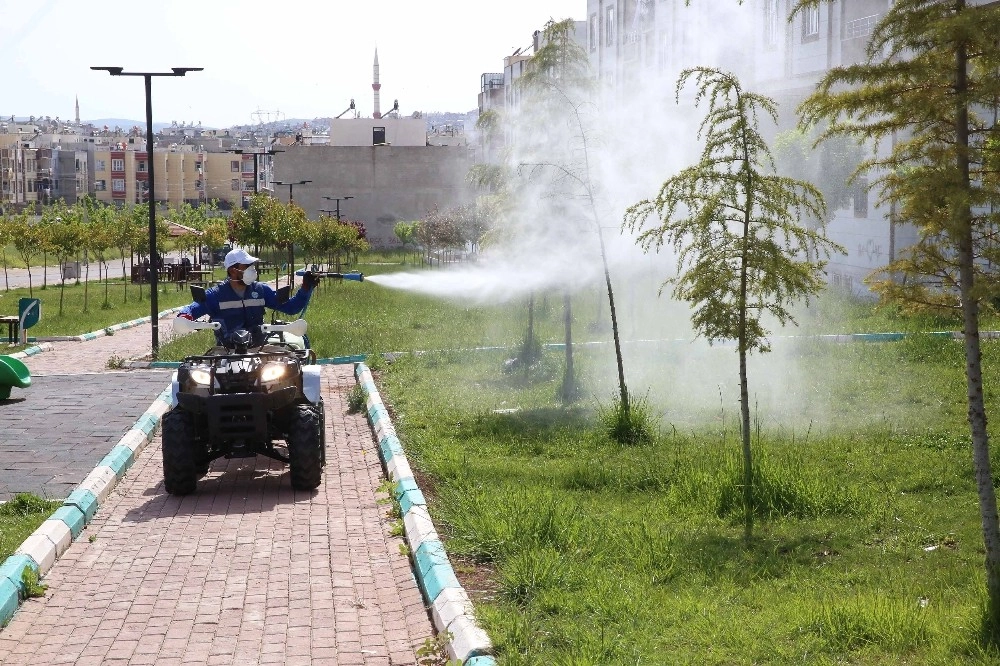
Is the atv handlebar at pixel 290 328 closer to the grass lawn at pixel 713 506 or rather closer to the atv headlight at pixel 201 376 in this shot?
the atv headlight at pixel 201 376

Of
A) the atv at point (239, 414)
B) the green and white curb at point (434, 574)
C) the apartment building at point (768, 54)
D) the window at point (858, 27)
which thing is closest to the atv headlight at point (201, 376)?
the atv at point (239, 414)

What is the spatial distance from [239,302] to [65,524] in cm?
283

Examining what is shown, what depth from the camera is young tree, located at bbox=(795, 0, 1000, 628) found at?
629 cm

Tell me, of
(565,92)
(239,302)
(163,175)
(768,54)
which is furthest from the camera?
(163,175)

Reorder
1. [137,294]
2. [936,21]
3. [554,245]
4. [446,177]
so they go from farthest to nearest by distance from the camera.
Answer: [446,177] < [137,294] < [554,245] < [936,21]

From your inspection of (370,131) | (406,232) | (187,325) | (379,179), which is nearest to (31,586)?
(187,325)

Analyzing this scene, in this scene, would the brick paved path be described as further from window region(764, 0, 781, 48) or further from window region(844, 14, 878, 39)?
window region(844, 14, 878, 39)

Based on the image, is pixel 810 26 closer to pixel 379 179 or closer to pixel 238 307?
pixel 238 307

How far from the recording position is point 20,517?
9.01 m

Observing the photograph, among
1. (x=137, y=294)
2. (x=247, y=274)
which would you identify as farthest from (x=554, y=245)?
(x=137, y=294)

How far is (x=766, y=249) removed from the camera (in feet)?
30.2

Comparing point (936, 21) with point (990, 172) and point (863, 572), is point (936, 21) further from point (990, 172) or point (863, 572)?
point (863, 572)

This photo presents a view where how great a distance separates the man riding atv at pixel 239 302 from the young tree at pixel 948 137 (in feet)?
18.2

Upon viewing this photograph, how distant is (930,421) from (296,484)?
6547 millimetres
